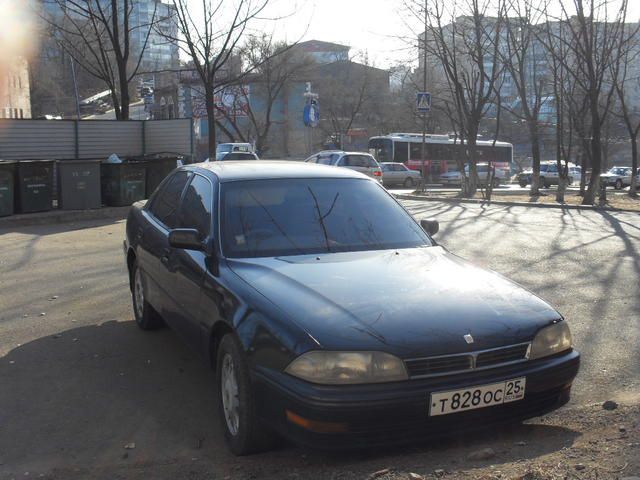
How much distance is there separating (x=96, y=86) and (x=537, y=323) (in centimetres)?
5808

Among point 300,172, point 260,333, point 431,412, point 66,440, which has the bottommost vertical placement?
point 66,440

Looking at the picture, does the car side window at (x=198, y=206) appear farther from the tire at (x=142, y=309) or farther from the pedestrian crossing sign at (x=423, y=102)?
the pedestrian crossing sign at (x=423, y=102)

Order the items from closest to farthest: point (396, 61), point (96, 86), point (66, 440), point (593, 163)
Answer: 1. point (66, 440)
2. point (593, 163)
3. point (396, 61)
4. point (96, 86)

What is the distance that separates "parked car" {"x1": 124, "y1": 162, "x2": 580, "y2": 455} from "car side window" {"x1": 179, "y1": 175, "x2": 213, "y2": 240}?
0.02 meters

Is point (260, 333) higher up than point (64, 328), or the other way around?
point (260, 333)

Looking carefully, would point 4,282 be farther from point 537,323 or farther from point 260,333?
point 537,323

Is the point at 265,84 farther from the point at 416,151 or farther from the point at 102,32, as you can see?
the point at 102,32

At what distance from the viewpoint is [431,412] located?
302cm

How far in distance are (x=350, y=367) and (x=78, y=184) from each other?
39.0ft

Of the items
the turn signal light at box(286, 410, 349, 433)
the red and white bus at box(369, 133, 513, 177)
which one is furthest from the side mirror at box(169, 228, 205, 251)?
the red and white bus at box(369, 133, 513, 177)

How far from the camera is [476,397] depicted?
3100 millimetres

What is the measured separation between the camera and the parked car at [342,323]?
3012 millimetres

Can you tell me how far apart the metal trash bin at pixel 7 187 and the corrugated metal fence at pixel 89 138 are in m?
2.97

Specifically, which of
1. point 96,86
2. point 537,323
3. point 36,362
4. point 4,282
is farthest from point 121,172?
point 96,86
